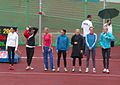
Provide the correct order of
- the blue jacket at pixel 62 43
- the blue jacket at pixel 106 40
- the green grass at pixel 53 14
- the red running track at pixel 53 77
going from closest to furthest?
the red running track at pixel 53 77 → the blue jacket at pixel 106 40 → the blue jacket at pixel 62 43 → the green grass at pixel 53 14

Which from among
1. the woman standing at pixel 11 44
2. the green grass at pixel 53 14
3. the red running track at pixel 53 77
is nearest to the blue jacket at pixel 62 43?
the red running track at pixel 53 77

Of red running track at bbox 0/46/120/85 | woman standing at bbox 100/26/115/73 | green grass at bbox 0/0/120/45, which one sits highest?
green grass at bbox 0/0/120/45

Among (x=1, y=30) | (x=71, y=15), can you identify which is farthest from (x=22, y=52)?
(x=71, y=15)

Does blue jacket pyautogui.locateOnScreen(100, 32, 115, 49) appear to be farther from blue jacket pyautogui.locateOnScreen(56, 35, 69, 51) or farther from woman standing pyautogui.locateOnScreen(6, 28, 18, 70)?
woman standing pyautogui.locateOnScreen(6, 28, 18, 70)

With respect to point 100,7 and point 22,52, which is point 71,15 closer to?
point 100,7

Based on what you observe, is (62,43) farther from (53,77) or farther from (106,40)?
(53,77)

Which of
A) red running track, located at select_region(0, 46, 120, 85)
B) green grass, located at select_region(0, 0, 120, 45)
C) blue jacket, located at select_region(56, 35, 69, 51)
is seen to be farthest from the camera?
green grass, located at select_region(0, 0, 120, 45)

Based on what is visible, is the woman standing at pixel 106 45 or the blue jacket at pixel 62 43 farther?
the blue jacket at pixel 62 43

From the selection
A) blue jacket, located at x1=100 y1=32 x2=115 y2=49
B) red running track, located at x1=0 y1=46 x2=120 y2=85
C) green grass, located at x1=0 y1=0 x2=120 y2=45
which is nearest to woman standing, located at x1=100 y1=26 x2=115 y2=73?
blue jacket, located at x1=100 y1=32 x2=115 y2=49

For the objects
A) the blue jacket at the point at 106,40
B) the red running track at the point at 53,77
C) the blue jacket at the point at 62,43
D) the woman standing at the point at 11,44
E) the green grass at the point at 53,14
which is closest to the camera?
the red running track at the point at 53,77

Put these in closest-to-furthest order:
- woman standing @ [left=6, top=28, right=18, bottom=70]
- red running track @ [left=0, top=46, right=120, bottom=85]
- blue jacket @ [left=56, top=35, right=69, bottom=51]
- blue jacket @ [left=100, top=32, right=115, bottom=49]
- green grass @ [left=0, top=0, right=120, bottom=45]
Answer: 1. red running track @ [left=0, top=46, right=120, bottom=85]
2. blue jacket @ [left=100, top=32, right=115, bottom=49]
3. blue jacket @ [left=56, top=35, right=69, bottom=51]
4. woman standing @ [left=6, top=28, right=18, bottom=70]
5. green grass @ [left=0, top=0, right=120, bottom=45]

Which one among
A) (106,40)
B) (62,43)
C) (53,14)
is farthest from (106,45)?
(53,14)

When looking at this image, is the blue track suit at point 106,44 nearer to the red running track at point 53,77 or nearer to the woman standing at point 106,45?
the woman standing at point 106,45

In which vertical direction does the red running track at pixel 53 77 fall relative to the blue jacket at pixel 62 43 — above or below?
below
